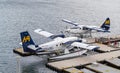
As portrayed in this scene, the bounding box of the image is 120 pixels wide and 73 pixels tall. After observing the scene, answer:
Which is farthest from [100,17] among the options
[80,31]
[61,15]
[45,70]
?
[45,70]

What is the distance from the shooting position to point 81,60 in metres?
49.2

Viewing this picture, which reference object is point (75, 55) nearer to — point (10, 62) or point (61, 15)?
point (10, 62)

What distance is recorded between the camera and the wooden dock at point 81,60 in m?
45.9

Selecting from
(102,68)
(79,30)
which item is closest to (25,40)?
(102,68)

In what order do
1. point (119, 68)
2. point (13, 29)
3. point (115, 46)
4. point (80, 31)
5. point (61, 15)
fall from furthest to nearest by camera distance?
point (61, 15), point (13, 29), point (80, 31), point (115, 46), point (119, 68)

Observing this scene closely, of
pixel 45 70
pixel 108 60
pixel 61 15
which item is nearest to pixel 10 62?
pixel 45 70

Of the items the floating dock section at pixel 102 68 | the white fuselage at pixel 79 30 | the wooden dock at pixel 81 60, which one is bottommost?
the floating dock section at pixel 102 68

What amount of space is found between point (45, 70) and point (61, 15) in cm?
5564

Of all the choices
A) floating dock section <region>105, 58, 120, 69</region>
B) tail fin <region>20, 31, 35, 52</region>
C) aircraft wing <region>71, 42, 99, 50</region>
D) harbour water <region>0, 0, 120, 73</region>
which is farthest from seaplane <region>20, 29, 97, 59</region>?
floating dock section <region>105, 58, 120, 69</region>

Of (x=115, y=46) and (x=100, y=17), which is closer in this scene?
(x=115, y=46)

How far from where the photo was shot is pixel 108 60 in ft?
159

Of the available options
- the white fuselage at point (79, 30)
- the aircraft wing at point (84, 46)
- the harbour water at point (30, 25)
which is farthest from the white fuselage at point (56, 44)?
the white fuselage at point (79, 30)

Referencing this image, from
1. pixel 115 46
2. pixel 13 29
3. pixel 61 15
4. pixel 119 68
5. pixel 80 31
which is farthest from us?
pixel 61 15

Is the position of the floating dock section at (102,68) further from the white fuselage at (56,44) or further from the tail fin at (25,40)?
the tail fin at (25,40)
